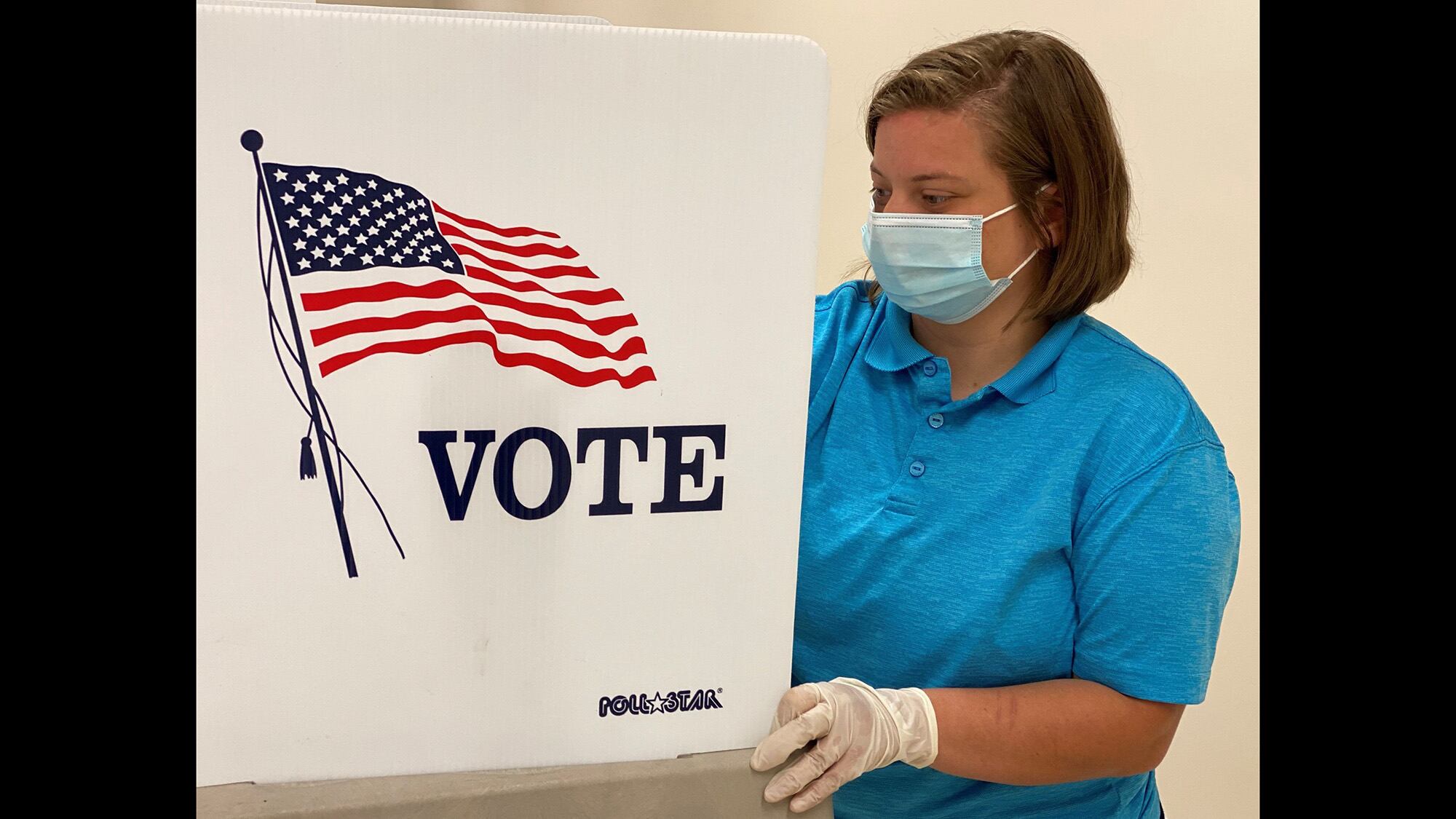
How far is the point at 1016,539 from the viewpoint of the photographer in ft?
3.70

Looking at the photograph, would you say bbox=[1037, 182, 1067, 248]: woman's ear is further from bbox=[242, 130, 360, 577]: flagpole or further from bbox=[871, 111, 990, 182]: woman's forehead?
bbox=[242, 130, 360, 577]: flagpole

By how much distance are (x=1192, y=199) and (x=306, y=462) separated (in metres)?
1.90

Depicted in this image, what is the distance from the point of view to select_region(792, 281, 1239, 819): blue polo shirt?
3.52ft

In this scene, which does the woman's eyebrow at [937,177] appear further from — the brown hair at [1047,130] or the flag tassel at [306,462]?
the flag tassel at [306,462]

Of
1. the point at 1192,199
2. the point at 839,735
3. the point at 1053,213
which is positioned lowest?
the point at 839,735

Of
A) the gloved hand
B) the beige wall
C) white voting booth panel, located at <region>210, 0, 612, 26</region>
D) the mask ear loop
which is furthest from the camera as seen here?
the beige wall

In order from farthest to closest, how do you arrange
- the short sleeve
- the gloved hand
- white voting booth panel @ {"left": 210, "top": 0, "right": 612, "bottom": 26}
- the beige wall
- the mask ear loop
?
the beige wall → the mask ear loop → the short sleeve → the gloved hand → white voting booth panel @ {"left": 210, "top": 0, "right": 612, "bottom": 26}

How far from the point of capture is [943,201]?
1.17 meters

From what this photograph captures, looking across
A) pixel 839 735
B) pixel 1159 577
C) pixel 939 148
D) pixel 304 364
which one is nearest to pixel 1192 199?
pixel 939 148

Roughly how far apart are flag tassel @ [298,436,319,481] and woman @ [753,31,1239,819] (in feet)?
1.54

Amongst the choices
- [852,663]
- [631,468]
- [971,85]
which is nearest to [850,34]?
[971,85]

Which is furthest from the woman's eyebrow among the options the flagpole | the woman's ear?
the flagpole

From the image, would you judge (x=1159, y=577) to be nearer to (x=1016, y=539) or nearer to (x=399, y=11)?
(x=1016, y=539)

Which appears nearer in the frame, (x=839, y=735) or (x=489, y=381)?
(x=489, y=381)
